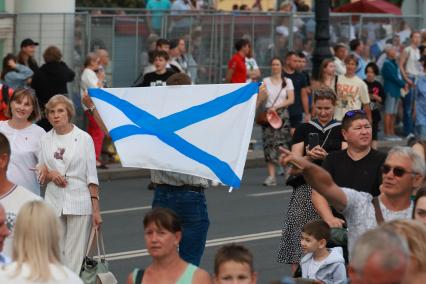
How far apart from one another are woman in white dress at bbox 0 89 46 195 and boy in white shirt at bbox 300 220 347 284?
2.20 m

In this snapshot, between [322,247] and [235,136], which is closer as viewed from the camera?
[322,247]

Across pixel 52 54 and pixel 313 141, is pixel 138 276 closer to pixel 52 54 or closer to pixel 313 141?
pixel 313 141

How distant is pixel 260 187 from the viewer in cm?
1884

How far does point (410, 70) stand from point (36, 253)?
67.0 ft

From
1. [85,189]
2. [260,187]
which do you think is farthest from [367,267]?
[260,187]

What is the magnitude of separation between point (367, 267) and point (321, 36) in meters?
18.6

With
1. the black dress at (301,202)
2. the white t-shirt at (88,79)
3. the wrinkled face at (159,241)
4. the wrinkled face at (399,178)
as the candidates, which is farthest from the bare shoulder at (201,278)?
the white t-shirt at (88,79)

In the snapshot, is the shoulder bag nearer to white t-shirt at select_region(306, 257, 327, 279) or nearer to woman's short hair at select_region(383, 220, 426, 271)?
white t-shirt at select_region(306, 257, 327, 279)

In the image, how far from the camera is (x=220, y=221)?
51.0 feet

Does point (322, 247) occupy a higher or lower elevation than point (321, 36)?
lower

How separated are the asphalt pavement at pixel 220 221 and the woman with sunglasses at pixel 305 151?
1.24 meters

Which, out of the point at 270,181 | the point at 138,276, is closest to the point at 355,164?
the point at 138,276

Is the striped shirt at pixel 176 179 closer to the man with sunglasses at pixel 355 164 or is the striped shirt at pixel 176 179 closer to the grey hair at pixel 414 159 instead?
the man with sunglasses at pixel 355 164

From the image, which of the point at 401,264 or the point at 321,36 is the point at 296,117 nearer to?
the point at 321,36
